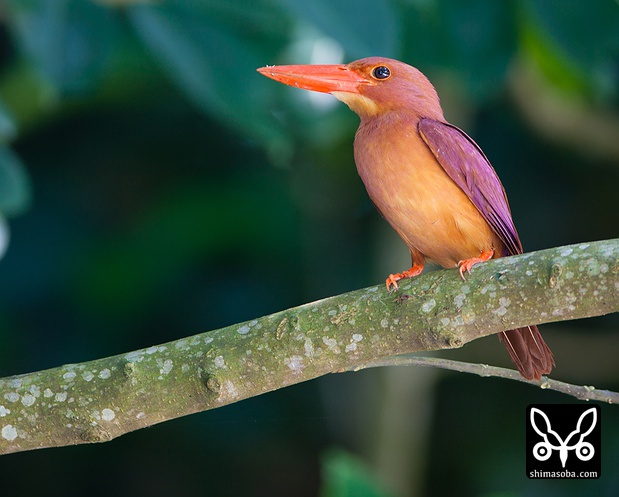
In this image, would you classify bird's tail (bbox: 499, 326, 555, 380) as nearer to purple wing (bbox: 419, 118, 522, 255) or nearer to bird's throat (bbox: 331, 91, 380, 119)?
purple wing (bbox: 419, 118, 522, 255)

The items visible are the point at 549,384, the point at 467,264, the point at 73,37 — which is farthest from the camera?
the point at 73,37

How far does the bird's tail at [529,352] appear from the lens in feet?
4.60

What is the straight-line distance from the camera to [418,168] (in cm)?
155

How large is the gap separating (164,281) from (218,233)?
1.14 feet

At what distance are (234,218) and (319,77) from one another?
2.59m

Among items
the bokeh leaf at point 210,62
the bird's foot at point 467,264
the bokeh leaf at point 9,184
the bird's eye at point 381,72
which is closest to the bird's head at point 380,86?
the bird's eye at point 381,72

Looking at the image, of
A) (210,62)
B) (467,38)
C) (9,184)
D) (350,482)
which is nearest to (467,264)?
(350,482)

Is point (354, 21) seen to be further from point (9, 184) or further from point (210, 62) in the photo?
point (9, 184)

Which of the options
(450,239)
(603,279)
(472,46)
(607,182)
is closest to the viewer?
(603,279)

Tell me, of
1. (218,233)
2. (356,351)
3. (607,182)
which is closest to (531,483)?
Answer: (607,182)

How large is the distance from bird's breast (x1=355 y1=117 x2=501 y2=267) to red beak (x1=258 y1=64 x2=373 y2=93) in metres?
0.09

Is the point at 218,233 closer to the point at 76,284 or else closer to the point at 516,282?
the point at 76,284

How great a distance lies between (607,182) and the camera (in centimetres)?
361

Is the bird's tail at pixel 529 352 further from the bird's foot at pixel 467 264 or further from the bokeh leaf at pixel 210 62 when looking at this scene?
the bokeh leaf at pixel 210 62
